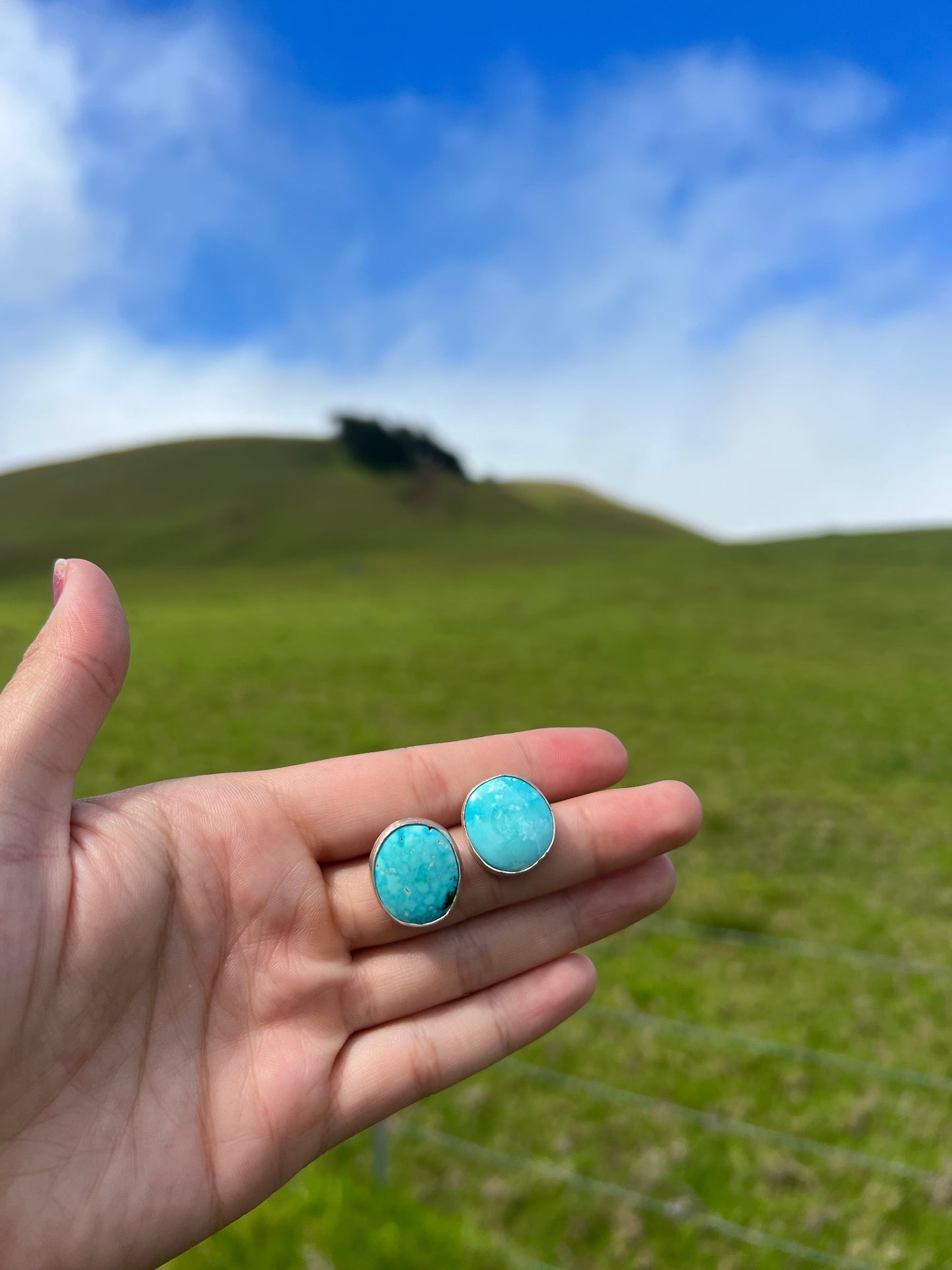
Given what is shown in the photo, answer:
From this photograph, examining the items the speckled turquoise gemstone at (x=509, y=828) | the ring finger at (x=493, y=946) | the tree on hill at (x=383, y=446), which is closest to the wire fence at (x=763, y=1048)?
the ring finger at (x=493, y=946)

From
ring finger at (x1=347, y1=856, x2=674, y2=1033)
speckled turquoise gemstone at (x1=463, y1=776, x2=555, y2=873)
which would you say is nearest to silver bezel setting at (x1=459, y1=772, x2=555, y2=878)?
speckled turquoise gemstone at (x1=463, y1=776, x2=555, y2=873)

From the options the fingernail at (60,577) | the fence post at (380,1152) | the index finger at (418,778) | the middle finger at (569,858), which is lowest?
the fence post at (380,1152)

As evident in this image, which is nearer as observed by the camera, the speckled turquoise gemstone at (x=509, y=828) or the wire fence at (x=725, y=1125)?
the speckled turquoise gemstone at (x=509, y=828)

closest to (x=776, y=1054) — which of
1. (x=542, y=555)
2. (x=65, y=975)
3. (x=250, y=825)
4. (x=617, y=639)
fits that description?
(x=250, y=825)

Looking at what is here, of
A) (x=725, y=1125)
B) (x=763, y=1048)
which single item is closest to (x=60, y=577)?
(x=725, y=1125)

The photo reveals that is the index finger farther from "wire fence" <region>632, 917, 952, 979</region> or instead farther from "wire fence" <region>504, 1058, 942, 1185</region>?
"wire fence" <region>632, 917, 952, 979</region>

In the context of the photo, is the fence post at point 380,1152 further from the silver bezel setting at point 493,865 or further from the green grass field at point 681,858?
the silver bezel setting at point 493,865
